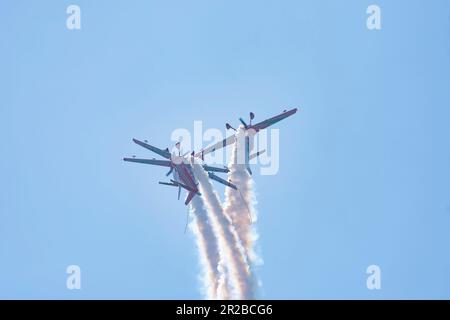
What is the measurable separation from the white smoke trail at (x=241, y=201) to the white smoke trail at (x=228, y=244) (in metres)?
1.44

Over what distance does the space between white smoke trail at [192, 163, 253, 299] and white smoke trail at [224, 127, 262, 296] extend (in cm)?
144

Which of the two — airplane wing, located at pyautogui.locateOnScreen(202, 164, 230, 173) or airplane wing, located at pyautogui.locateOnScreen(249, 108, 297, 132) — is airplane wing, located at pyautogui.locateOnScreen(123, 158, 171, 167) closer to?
airplane wing, located at pyautogui.locateOnScreen(202, 164, 230, 173)

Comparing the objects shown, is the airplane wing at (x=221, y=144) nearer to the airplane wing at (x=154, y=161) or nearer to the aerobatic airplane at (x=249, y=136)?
the aerobatic airplane at (x=249, y=136)

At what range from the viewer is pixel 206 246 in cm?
7456

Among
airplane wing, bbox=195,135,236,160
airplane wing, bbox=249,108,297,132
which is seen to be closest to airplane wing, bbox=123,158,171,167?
airplane wing, bbox=195,135,236,160

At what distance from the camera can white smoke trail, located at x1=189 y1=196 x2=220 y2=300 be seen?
7075cm

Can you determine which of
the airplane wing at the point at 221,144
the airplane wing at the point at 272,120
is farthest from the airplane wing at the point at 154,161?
the airplane wing at the point at 272,120

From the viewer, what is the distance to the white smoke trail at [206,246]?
232 ft

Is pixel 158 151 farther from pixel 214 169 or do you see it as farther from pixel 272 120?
pixel 272 120

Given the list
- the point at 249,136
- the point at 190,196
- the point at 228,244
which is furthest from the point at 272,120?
the point at 228,244

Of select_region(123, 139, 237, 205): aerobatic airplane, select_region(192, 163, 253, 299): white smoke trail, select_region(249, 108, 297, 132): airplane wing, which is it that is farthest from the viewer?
select_region(249, 108, 297, 132): airplane wing
